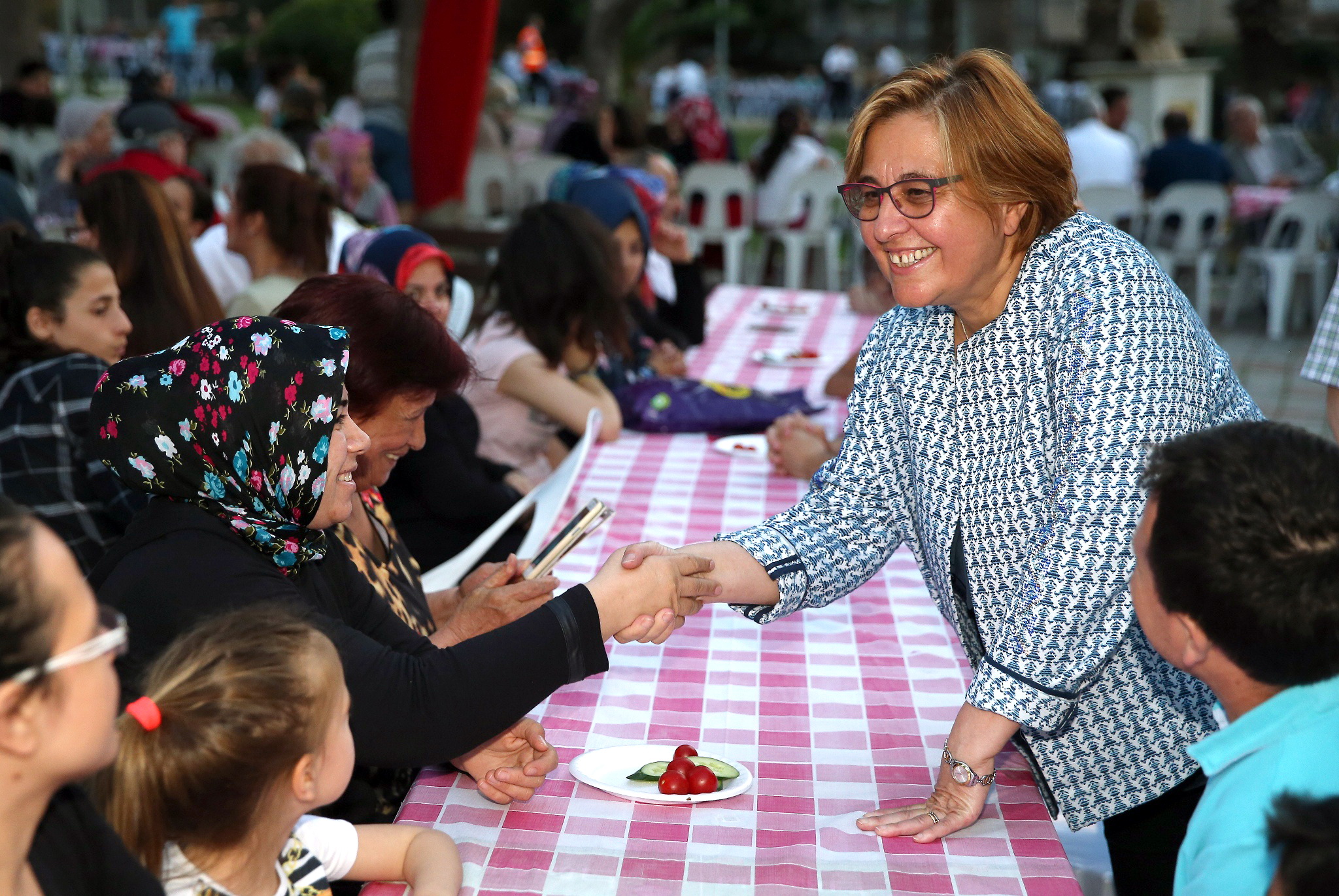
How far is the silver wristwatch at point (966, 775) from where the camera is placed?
5.36 ft

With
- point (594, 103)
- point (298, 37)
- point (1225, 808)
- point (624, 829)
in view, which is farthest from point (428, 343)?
point (298, 37)

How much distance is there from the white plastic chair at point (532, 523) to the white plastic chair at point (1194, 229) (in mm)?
7162

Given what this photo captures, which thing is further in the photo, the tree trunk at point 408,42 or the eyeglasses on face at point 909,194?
the tree trunk at point 408,42

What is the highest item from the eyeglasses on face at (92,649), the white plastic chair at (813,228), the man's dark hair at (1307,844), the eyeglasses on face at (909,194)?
the eyeglasses on face at (909,194)

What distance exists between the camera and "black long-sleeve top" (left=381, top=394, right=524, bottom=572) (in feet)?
10.9

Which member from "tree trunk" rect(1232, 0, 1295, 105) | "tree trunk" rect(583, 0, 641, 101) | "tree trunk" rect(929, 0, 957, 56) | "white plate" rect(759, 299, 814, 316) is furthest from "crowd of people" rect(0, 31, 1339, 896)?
"tree trunk" rect(1232, 0, 1295, 105)

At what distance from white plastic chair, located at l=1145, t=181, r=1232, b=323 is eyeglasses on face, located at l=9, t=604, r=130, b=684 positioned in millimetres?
9099

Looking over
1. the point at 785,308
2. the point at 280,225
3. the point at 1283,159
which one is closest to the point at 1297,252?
the point at 1283,159

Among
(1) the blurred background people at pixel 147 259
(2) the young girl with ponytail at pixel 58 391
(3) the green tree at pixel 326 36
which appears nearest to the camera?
(2) the young girl with ponytail at pixel 58 391

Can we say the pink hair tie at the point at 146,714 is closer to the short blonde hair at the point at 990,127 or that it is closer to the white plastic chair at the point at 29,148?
the short blonde hair at the point at 990,127

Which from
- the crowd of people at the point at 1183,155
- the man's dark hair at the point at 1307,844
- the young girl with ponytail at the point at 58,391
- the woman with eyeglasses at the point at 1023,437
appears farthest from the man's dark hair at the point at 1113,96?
the man's dark hair at the point at 1307,844

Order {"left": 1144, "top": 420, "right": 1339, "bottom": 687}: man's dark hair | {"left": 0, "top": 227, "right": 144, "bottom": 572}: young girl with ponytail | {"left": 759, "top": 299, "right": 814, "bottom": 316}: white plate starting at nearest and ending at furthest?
{"left": 1144, "top": 420, "right": 1339, "bottom": 687}: man's dark hair, {"left": 0, "top": 227, "right": 144, "bottom": 572}: young girl with ponytail, {"left": 759, "top": 299, "right": 814, "bottom": 316}: white plate

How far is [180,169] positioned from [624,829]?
6162 mm

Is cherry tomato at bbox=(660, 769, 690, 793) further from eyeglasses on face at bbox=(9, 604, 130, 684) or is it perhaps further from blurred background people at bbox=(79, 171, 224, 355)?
blurred background people at bbox=(79, 171, 224, 355)
